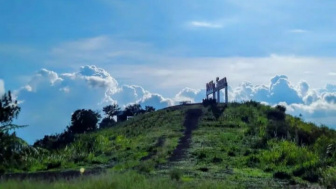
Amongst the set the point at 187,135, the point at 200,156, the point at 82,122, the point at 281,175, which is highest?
the point at 82,122

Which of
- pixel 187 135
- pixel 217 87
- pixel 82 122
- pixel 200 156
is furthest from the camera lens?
pixel 82 122

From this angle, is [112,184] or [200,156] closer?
[112,184]

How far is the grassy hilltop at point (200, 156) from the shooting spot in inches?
805

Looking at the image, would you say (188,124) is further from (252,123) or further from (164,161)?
(164,161)

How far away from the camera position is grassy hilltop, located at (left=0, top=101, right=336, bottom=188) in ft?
67.1

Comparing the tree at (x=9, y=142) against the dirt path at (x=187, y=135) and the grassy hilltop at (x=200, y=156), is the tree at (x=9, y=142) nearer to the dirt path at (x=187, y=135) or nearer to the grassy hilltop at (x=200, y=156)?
the grassy hilltop at (x=200, y=156)

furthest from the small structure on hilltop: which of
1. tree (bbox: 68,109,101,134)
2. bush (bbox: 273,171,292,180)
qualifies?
bush (bbox: 273,171,292,180)

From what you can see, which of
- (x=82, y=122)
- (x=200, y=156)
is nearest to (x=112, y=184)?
(x=200, y=156)

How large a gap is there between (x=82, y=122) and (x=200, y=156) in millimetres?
44966

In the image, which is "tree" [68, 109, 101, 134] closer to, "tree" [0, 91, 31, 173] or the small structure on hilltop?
the small structure on hilltop

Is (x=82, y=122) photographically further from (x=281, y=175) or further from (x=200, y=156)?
(x=281, y=175)

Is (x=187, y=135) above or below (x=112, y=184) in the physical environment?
above

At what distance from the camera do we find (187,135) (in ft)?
143

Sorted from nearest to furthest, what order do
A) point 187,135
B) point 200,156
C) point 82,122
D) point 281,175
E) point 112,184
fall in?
point 112,184
point 281,175
point 200,156
point 187,135
point 82,122
